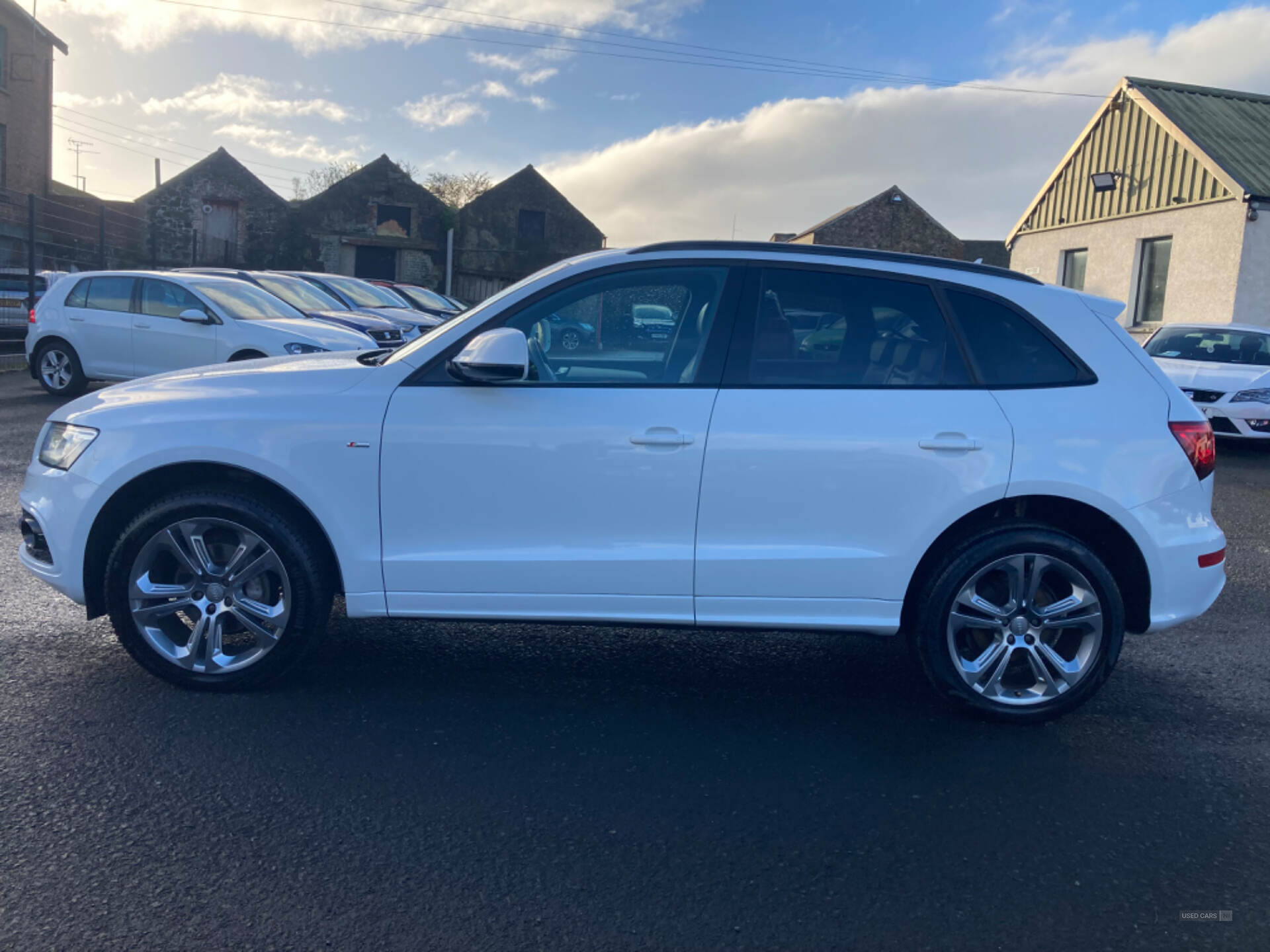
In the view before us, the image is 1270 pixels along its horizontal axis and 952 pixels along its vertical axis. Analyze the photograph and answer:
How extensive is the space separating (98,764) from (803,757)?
237 centimetres

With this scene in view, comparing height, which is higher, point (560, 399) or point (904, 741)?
point (560, 399)

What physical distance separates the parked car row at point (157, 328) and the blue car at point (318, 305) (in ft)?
0.95

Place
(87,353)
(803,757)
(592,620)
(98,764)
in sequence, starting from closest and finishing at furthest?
1. (98,764)
2. (803,757)
3. (592,620)
4. (87,353)

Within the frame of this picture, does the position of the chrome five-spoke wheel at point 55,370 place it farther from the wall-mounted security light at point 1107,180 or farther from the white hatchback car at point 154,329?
the wall-mounted security light at point 1107,180

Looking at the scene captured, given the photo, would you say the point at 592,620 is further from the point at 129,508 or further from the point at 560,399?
the point at 129,508

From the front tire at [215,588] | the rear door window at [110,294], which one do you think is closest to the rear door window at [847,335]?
the front tire at [215,588]

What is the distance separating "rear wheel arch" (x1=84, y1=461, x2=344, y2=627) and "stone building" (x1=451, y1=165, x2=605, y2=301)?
40544mm

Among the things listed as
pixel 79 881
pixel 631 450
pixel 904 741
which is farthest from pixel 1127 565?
pixel 79 881

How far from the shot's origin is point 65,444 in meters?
4.09

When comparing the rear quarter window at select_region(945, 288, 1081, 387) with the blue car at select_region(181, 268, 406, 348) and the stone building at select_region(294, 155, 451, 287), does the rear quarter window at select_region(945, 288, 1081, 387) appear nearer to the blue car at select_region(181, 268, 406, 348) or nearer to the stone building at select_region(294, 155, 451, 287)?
the blue car at select_region(181, 268, 406, 348)

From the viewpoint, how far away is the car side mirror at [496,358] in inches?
146

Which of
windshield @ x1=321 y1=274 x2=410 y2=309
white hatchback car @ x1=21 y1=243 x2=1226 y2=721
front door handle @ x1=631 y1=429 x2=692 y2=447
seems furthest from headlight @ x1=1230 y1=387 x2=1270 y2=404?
windshield @ x1=321 y1=274 x2=410 y2=309

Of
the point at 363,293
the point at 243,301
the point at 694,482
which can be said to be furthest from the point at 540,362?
the point at 363,293

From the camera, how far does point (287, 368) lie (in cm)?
419
